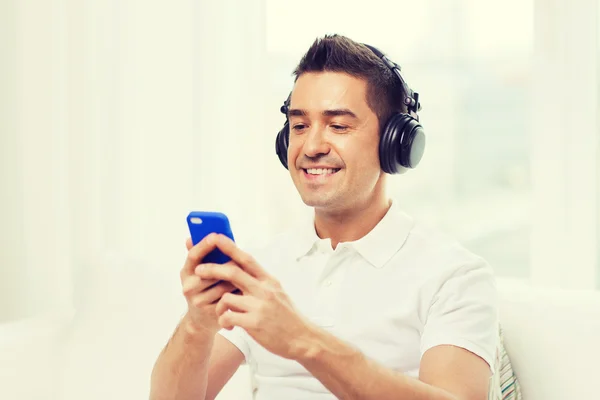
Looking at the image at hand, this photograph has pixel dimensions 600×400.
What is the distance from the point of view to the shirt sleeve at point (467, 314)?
135 centimetres

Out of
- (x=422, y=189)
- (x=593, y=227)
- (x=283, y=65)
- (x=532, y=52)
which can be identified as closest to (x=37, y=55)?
(x=283, y=65)

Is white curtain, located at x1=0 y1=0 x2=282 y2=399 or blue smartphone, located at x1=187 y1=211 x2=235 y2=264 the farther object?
white curtain, located at x1=0 y1=0 x2=282 y2=399

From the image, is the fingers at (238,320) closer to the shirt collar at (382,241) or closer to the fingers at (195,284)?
the fingers at (195,284)

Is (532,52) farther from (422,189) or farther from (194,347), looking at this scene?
(194,347)

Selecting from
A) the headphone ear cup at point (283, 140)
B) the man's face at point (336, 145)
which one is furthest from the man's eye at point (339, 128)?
the headphone ear cup at point (283, 140)

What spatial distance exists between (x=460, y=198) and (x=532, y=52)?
65cm

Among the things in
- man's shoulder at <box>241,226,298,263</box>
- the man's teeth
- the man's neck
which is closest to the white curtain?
man's shoulder at <box>241,226,298,263</box>

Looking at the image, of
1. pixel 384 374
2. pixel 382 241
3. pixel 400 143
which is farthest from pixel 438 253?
pixel 384 374

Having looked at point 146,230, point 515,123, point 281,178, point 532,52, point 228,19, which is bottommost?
point 146,230

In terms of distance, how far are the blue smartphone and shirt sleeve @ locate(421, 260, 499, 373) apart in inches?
16.8

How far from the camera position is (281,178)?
113 inches

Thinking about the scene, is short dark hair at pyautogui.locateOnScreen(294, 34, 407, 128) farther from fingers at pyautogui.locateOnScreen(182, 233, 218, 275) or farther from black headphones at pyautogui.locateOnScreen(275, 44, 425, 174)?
fingers at pyautogui.locateOnScreen(182, 233, 218, 275)

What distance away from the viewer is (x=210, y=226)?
1181 mm

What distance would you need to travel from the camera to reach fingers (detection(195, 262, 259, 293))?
1.17 m
